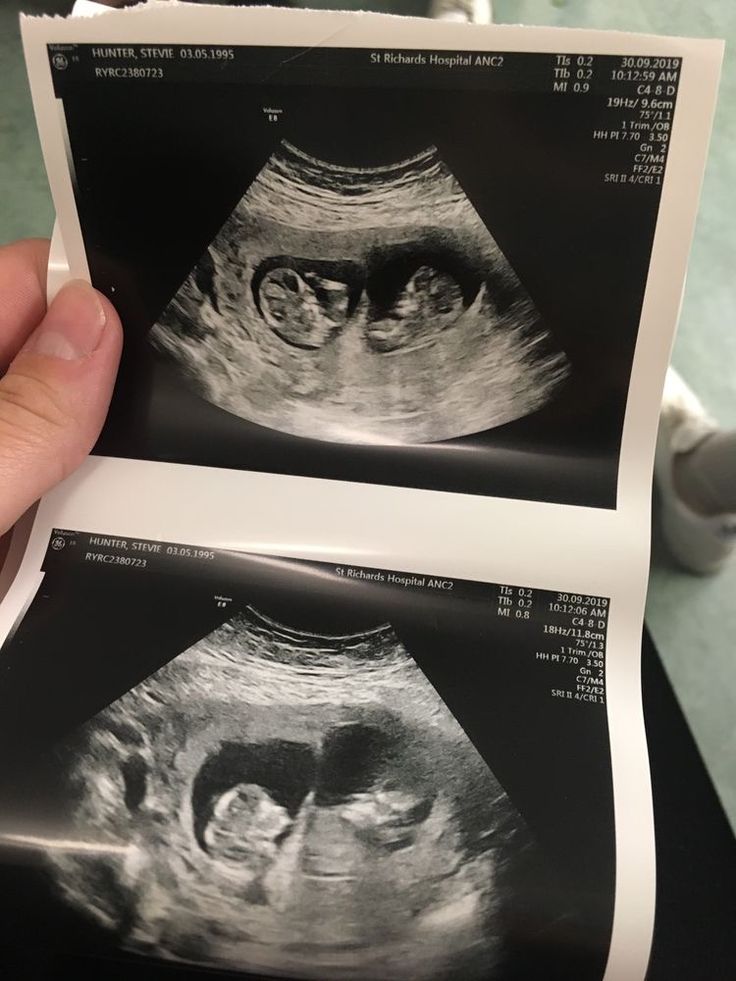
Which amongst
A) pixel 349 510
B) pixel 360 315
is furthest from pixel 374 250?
pixel 349 510

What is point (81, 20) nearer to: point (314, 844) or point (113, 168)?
point (113, 168)

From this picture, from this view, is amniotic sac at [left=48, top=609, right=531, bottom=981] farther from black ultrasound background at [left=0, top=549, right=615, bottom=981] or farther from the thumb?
the thumb

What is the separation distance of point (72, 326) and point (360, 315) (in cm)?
16

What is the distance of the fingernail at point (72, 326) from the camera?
1.52ft

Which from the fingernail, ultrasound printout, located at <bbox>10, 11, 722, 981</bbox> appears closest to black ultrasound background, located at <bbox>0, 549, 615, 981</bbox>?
ultrasound printout, located at <bbox>10, 11, 722, 981</bbox>

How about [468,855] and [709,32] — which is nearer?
[468,855]

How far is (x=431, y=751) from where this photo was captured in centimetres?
44

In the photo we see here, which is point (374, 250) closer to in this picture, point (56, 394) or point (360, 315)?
Result: point (360, 315)

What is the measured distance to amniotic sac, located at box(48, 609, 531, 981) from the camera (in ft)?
1.34

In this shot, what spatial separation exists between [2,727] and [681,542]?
1.89ft

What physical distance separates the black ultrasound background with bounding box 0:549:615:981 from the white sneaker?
35cm

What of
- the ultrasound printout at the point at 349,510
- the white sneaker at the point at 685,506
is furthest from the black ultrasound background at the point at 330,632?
the white sneaker at the point at 685,506

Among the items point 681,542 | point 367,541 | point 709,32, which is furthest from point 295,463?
point 709,32

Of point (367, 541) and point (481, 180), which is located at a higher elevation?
point (481, 180)
